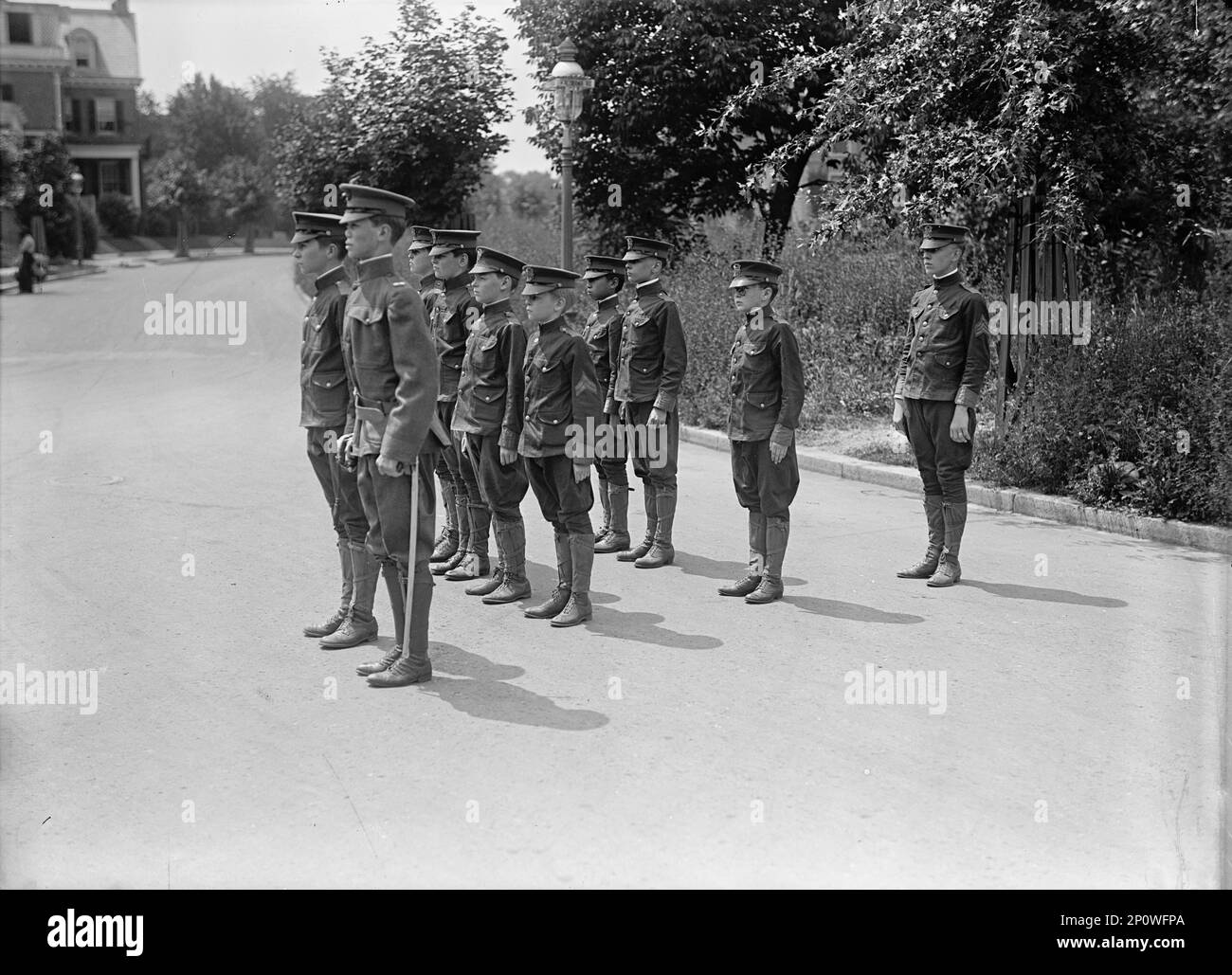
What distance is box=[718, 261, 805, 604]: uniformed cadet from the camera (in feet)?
25.1

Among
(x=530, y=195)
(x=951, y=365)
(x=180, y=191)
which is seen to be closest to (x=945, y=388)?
(x=951, y=365)

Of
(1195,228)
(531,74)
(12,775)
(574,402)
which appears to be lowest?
(12,775)

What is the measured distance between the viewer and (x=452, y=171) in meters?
22.2

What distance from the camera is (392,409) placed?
237 inches

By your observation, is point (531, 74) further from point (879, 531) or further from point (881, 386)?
point (879, 531)

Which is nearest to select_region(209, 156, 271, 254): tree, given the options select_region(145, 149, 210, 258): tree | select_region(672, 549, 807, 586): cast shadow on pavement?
select_region(145, 149, 210, 258): tree

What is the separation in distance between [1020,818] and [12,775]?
3725 millimetres

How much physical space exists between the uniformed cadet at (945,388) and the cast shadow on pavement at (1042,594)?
22 cm

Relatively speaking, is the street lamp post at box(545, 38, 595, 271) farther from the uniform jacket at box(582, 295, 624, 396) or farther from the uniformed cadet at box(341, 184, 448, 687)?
the uniformed cadet at box(341, 184, 448, 687)

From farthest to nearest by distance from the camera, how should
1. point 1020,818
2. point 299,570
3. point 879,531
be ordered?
A: point 879,531, point 299,570, point 1020,818

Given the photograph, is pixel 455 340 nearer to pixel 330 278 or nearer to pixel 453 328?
pixel 453 328

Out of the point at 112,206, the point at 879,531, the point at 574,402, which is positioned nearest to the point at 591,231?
the point at 879,531

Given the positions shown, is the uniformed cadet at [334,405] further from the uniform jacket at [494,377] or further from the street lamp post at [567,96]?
the street lamp post at [567,96]

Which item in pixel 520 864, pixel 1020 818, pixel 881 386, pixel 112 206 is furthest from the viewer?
pixel 112 206
